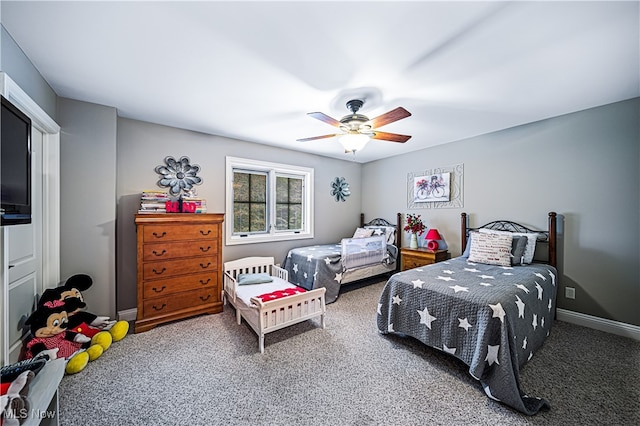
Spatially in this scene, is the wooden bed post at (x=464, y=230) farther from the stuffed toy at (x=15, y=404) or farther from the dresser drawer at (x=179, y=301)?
the stuffed toy at (x=15, y=404)

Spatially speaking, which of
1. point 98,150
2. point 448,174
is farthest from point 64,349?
point 448,174

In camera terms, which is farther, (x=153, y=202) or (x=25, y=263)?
(x=153, y=202)

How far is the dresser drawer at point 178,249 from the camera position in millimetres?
2477

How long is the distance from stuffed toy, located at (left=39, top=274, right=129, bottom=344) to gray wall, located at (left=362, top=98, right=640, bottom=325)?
4.49 meters

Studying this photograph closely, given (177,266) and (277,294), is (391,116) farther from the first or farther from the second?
(177,266)

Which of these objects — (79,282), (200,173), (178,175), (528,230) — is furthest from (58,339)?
(528,230)

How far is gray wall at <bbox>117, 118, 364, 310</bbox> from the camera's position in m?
2.77

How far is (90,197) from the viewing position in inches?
94.8

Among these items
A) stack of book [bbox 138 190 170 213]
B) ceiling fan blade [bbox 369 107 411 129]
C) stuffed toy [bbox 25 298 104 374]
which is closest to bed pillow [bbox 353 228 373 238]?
ceiling fan blade [bbox 369 107 411 129]

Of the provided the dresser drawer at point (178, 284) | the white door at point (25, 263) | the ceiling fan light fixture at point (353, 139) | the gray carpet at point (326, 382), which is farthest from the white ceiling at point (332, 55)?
the gray carpet at point (326, 382)

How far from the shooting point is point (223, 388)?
170 centimetres

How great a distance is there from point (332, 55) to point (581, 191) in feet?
10.2

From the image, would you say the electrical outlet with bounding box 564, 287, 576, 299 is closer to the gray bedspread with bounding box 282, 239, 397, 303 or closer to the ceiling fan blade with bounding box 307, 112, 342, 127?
the gray bedspread with bounding box 282, 239, 397, 303

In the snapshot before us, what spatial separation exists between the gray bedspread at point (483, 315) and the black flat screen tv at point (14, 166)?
2.68m
